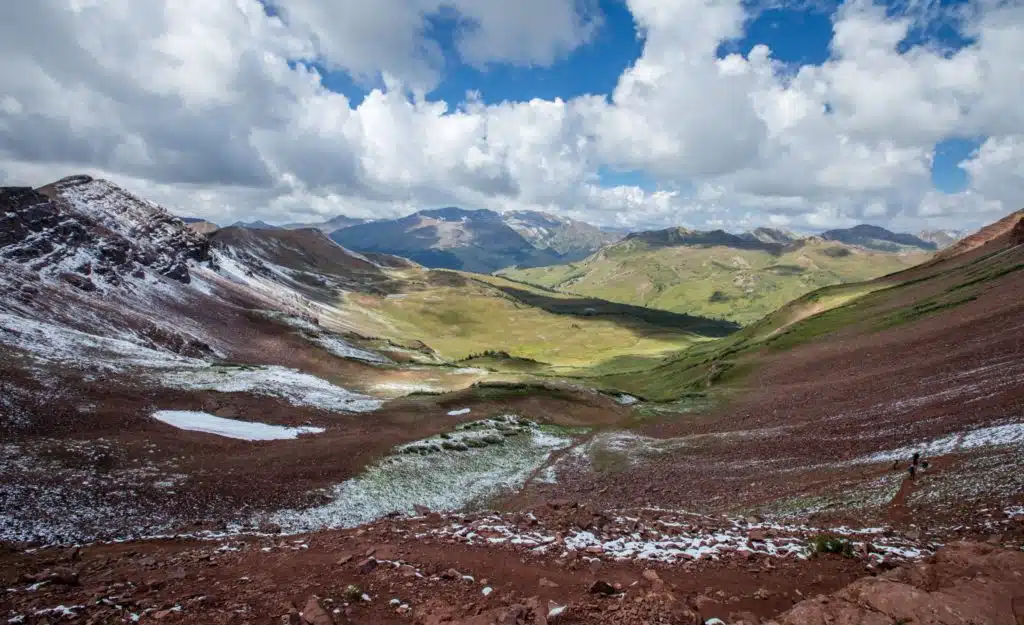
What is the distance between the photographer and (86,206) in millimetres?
103062

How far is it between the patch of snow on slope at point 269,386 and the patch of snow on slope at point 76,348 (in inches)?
155

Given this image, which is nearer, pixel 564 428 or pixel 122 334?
pixel 564 428

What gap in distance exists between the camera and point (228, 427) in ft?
135

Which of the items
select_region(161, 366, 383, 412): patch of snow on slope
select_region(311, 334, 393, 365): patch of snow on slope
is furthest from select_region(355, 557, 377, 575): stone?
select_region(311, 334, 393, 365): patch of snow on slope

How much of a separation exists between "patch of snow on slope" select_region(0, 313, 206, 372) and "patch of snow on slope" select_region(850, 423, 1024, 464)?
193 ft

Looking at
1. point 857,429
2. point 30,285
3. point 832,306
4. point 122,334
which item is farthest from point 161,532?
point 832,306

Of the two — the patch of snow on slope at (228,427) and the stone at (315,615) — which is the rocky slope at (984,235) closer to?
the patch of snow on slope at (228,427)

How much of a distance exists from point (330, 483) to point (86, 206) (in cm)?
10595

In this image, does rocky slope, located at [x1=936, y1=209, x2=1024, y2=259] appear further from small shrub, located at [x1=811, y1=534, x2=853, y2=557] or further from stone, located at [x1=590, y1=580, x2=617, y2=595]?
stone, located at [x1=590, y1=580, x2=617, y2=595]

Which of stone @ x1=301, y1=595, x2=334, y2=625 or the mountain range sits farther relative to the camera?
the mountain range

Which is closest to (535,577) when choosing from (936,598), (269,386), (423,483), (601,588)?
(601,588)

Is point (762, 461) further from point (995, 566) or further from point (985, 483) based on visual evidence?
point (995, 566)

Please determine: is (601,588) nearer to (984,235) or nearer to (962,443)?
(962,443)

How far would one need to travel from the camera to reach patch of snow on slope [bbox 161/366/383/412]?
49.3 metres
